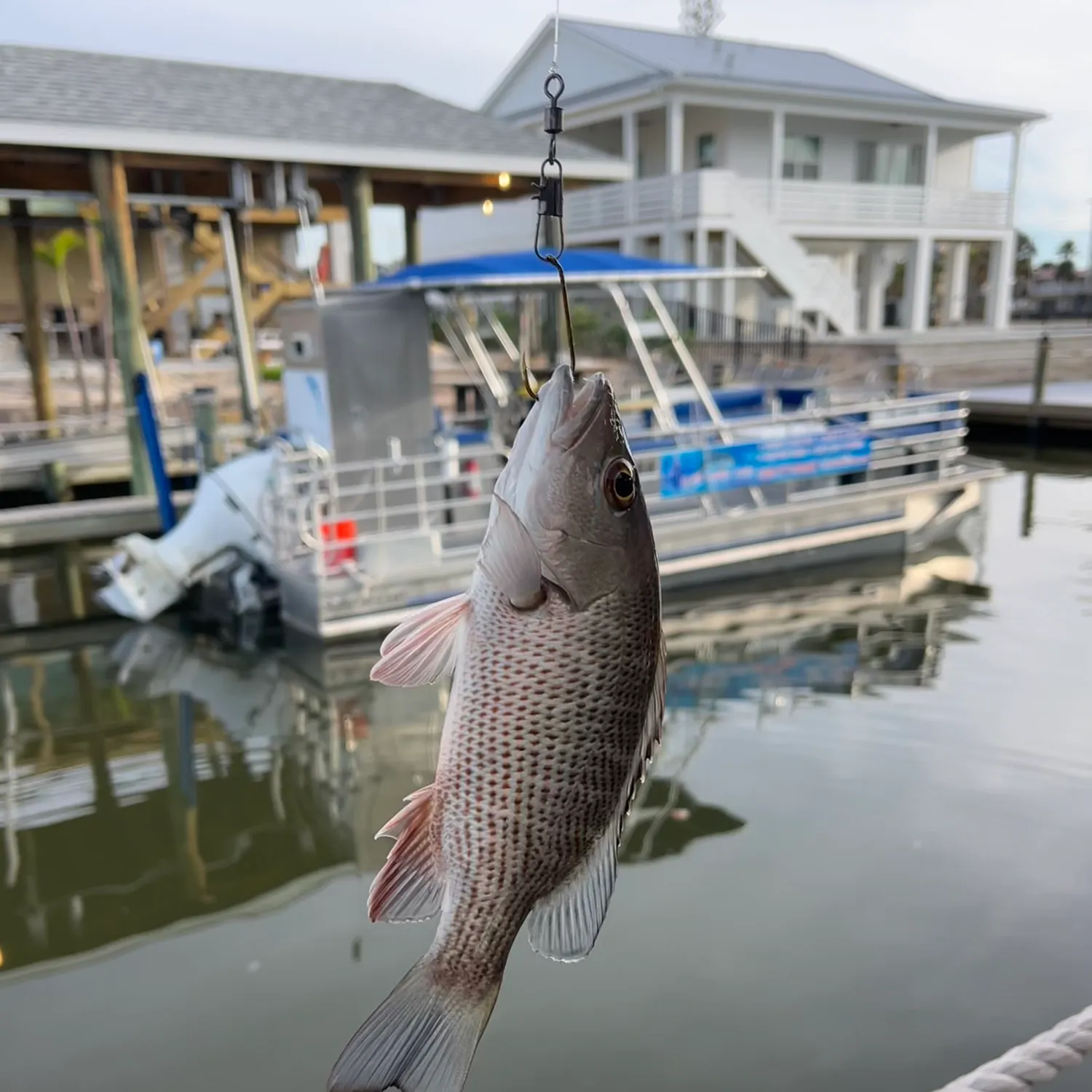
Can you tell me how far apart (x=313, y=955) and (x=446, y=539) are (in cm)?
444

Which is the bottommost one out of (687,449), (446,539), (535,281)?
(446,539)

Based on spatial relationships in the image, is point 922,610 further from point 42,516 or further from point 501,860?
point 42,516

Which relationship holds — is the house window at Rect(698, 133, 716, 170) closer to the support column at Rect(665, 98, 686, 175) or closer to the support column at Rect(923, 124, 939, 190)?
the support column at Rect(665, 98, 686, 175)

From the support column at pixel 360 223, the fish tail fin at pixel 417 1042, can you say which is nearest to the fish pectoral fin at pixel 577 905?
the fish tail fin at pixel 417 1042

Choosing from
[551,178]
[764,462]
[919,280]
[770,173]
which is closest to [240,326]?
[764,462]

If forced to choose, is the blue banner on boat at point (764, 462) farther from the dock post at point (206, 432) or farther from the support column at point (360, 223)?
the support column at point (360, 223)

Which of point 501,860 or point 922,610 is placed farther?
point 922,610

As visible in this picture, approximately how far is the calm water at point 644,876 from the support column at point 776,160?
15.8 meters

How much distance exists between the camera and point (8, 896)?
442cm

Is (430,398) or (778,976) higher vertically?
(430,398)

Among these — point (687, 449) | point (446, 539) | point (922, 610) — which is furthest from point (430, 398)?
point (922, 610)

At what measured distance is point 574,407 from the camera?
1340 millimetres

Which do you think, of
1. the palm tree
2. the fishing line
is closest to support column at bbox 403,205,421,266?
the palm tree

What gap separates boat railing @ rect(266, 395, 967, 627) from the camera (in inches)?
Answer: 285
